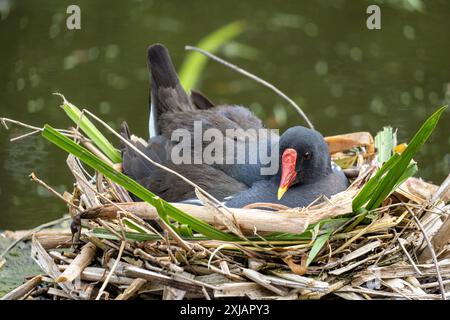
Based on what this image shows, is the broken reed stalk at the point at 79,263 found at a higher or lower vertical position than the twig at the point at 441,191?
lower

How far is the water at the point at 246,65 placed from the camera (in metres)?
5.18

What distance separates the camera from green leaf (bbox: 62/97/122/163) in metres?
3.24

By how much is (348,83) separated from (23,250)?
9.20 feet

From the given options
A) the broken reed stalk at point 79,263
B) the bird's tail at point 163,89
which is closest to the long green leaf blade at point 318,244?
the broken reed stalk at point 79,263

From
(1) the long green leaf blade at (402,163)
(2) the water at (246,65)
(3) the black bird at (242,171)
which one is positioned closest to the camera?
(1) the long green leaf blade at (402,163)

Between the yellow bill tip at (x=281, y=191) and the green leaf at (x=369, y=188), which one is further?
the yellow bill tip at (x=281, y=191)

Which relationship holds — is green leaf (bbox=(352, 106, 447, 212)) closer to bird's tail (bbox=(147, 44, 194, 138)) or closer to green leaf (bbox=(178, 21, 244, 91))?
bird's tail (bbox=(147, 44, 194, 138))

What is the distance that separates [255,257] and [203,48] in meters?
2.51

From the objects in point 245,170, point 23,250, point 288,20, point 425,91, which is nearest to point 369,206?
point 245,170

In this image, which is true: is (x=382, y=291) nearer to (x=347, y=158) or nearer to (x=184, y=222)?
(x=184, y=222)

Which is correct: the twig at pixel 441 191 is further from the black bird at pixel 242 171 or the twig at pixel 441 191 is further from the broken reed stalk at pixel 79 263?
the broken reed stalk at pixel 79 263

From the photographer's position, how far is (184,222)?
2828 mm

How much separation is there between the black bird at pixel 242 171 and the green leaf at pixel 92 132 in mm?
79
